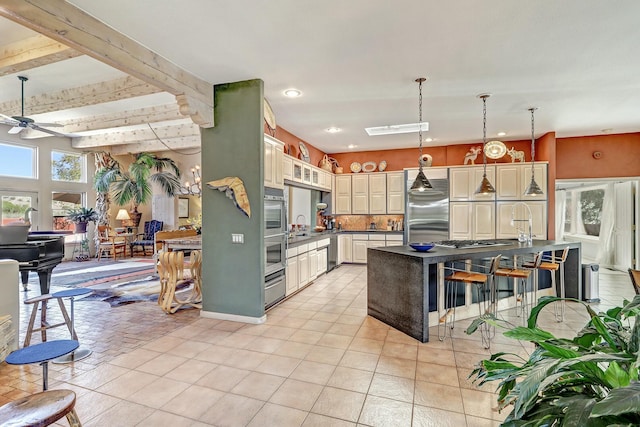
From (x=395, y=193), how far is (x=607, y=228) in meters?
5.14

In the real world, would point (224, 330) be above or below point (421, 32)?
below

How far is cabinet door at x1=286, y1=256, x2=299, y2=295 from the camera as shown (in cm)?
496

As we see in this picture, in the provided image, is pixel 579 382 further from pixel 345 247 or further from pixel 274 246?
pixel 345 247

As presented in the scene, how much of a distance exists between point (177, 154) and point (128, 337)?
27.0 ft

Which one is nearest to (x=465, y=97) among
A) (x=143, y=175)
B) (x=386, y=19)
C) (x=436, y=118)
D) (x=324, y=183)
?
(x=436, y=118)

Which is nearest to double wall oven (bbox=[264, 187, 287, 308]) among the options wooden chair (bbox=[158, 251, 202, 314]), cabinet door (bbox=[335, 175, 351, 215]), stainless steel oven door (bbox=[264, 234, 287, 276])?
stainless steel oven door (bbox=[264, 234, 287, 276])

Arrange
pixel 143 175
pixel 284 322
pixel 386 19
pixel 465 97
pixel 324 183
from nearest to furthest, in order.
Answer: pixel 386 19 → pixel 284 322 → pixel 465 97 → pixel 324 183 → pixel 143 175

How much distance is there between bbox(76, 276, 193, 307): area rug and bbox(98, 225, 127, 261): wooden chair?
3413 millimetres

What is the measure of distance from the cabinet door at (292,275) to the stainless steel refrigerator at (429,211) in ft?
10.9

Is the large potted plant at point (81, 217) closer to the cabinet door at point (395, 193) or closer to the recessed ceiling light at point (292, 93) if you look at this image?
the recessed ceiling light at point (292, 93)

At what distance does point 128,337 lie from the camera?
350 cm

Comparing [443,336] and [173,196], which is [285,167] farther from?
[173,196]

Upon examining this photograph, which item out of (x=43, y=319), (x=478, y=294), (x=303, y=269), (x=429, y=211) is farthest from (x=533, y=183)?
(x=43, y=319)

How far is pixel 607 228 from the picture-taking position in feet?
25.3
